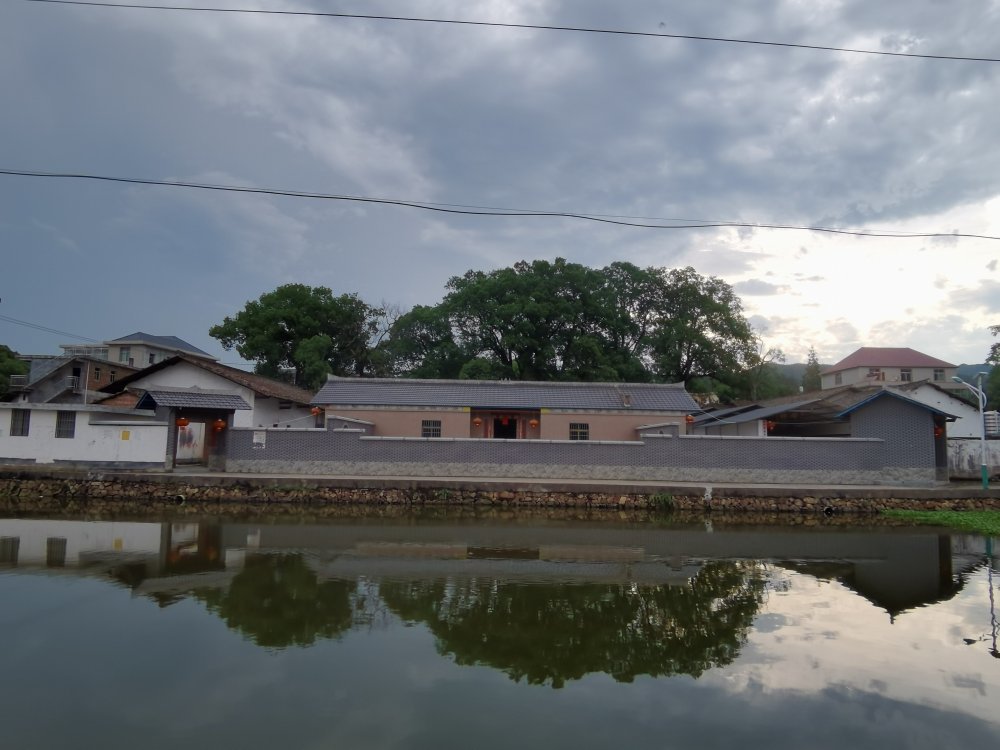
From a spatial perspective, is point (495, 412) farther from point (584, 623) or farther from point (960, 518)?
point (584, 623)

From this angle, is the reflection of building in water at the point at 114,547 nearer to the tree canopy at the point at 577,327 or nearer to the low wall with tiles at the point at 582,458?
the low wall with tiles at the point at 582,458

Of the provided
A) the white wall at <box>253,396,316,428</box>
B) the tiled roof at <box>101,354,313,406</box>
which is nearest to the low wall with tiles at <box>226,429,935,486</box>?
the tiled roof at <box>101,354,313,406</box>

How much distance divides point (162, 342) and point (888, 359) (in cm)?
5279

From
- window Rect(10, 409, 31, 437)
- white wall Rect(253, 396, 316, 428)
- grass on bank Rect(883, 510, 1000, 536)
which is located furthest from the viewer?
white wall Rect(253, 396, 316, 428)

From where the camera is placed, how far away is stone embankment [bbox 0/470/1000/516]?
51.8 feet

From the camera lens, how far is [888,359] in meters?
45.6

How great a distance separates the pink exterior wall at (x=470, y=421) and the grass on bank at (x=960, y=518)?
24.8 feet

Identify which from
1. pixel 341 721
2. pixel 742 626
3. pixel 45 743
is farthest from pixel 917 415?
pixel 45 743

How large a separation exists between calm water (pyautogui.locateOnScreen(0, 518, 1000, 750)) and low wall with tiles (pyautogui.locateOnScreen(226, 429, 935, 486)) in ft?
24.8

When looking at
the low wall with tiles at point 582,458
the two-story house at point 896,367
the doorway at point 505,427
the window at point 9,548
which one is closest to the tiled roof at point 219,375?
the low wall with tiles at point 582,458

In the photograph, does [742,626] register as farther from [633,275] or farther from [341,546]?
[633,275]

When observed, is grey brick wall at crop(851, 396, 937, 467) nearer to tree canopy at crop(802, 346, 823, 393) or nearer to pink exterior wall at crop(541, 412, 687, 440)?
pink exterior wall at crop(541, 412, 687, 440)

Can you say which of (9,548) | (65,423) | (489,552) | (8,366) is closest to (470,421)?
(489,552)

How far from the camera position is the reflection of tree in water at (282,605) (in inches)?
242
